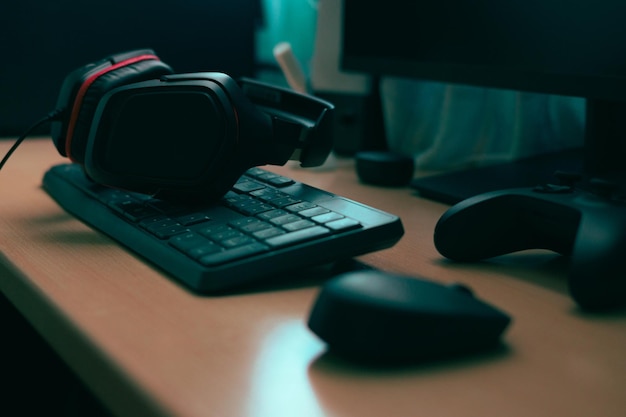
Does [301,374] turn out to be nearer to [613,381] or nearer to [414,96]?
[613,381]

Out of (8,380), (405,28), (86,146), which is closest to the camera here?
(86,146)

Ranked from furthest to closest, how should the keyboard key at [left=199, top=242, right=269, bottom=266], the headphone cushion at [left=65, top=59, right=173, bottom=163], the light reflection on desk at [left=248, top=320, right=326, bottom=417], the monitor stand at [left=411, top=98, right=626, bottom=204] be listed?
1. the monitor stand at [left=411, top=98, right=626, bottom=204]
2. the headphone cushion at [left=65, top=59, right=173, bottom=163]
3. the keyboard key at [left=199, top=242, right=269, bottom=266]
4. the light reflection on desk at [left=248, top=320, right=326, bottom=417]

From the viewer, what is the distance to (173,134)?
19.0 inches

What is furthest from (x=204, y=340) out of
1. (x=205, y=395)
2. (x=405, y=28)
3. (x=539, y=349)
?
(x=405, y=28)

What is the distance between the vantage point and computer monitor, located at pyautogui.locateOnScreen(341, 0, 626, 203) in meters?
0.57

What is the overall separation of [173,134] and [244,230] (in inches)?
3.8

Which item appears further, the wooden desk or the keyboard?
the keyboard

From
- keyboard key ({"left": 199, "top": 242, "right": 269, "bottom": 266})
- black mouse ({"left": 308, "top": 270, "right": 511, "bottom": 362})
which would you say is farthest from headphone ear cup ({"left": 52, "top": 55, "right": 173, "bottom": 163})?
black mouse ({"left": 308, "top": 270, "right": 511, "bottom": 362})

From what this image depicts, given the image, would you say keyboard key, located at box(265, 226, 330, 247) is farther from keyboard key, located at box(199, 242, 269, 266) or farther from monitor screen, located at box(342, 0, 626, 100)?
monitor screen, located at box(342, 0, 626, 100)

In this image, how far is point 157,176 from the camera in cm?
49

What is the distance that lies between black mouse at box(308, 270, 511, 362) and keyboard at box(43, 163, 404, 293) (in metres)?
0.08

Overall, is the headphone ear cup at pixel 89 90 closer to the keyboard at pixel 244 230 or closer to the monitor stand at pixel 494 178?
the keyboard at pixel 244 230

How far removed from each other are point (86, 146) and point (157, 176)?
0.07 meters

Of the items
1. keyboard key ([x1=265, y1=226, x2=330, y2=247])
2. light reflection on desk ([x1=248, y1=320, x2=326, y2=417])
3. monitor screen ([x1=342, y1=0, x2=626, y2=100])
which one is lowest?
light reflection on desk ([x1=248, y1=320, x2=326, y2=417])
